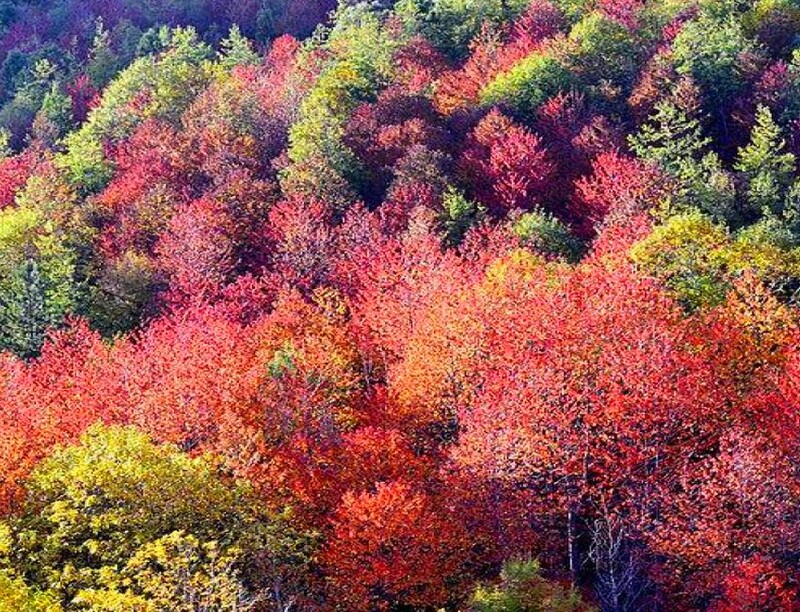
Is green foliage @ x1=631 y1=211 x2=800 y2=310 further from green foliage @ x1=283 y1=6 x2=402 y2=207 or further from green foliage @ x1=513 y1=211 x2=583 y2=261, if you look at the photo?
green foliage @ x1=283 y1=6 x2=402 y2=207

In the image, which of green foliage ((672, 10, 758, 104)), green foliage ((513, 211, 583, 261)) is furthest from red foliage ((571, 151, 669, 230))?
green foliage ((672, 10, 758, 104))

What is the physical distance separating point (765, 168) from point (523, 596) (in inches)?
1951

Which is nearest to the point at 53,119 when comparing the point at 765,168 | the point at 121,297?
the point at 121,297

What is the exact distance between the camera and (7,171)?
10212 centimetres

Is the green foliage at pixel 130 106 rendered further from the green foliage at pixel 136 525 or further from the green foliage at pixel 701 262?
the green foliage at pixel 136 525

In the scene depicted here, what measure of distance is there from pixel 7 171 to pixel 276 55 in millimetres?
38996

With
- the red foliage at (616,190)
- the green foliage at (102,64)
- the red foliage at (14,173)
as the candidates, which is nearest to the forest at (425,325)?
the red foliage at (616,190)

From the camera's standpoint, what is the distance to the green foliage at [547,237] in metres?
66.6

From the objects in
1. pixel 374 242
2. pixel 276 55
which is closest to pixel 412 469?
pixel 374 242

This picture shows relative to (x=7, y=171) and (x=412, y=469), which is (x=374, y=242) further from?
(x=7, y=171)

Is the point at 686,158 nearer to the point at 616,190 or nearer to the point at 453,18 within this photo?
the point at 616,190

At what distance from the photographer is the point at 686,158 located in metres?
73.1

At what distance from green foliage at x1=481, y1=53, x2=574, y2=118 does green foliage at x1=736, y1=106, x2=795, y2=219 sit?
63.7 ft

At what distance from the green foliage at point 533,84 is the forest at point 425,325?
264 millimetres
